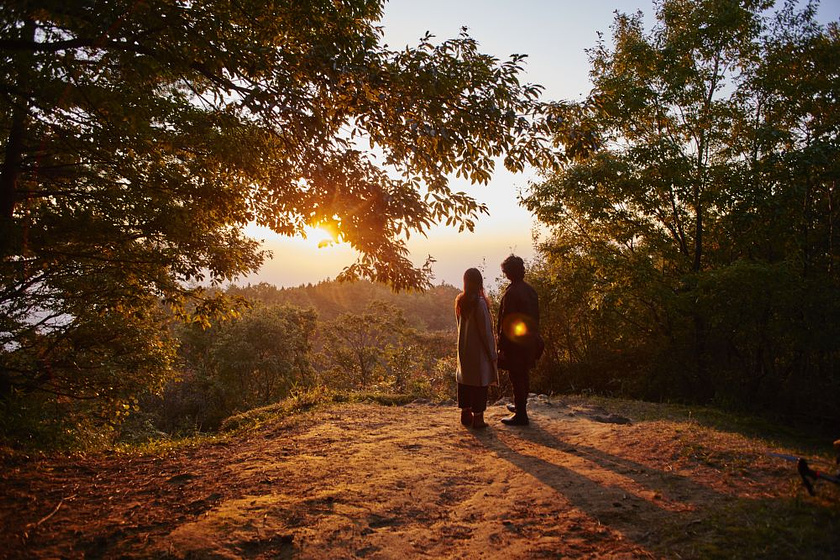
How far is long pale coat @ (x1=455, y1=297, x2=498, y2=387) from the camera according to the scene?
21.6ft

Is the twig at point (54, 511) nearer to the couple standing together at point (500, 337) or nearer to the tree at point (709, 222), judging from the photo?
the couple standing together at point (500, 337)

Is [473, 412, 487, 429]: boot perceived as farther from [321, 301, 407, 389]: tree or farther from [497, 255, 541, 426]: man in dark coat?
[321, 301, 407, 389]: tree

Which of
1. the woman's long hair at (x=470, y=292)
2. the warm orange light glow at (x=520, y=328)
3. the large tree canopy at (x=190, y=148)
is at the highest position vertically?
the large tree canopy at (x=190, y=148)

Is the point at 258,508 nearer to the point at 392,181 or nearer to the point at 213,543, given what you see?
the point at 213,543

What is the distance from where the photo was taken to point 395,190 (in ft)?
15.0

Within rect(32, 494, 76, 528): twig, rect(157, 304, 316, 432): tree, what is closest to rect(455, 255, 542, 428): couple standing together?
rect(32, 494, 76, 528): twig

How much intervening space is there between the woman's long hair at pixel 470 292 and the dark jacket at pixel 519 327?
364mm

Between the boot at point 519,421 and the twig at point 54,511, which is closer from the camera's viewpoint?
the twig at point 54,511

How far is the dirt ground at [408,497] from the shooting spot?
3062mm

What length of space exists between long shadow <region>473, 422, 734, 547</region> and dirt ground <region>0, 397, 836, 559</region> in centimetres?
2

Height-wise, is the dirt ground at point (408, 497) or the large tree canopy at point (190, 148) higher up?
the large tree canopy at point (190, 148)

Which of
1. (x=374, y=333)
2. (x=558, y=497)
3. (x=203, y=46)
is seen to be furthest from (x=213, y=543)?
(x=374, y=333)

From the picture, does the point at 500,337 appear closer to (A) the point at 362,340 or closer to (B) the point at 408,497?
(B) the point at 408,497

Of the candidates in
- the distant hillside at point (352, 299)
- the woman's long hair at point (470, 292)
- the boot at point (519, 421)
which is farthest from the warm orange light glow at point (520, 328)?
the distant hillside at point (352, 299)
